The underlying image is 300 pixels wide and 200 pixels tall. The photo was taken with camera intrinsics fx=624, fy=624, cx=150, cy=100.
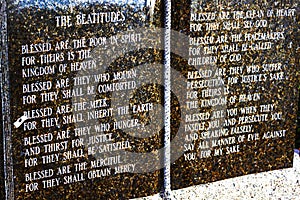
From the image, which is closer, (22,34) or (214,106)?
(22,34)

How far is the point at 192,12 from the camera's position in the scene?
278 cm

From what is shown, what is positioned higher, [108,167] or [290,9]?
[290,9]

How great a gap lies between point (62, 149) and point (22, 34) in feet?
1.71

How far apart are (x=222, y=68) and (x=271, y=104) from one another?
35 centimetres

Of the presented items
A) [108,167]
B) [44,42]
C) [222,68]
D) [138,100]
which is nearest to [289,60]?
[222,68]

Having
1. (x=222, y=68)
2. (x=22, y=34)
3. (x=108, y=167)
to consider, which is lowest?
(x=108, y=167)

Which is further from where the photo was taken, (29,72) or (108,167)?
(108,167)

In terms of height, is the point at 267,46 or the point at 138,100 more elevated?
the point at 267,46

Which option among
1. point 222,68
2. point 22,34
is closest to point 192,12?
point 222,68

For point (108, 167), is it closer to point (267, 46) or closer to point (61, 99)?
point (61, 99)

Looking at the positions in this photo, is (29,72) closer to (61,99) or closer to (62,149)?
(61,99)

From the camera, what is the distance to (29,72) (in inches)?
98.7

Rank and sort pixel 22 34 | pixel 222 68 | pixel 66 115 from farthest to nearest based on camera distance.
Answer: pixel 222 68 → pixel 66 115 → pixel 22 34

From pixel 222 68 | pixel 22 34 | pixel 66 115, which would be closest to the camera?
pixel 22 34
